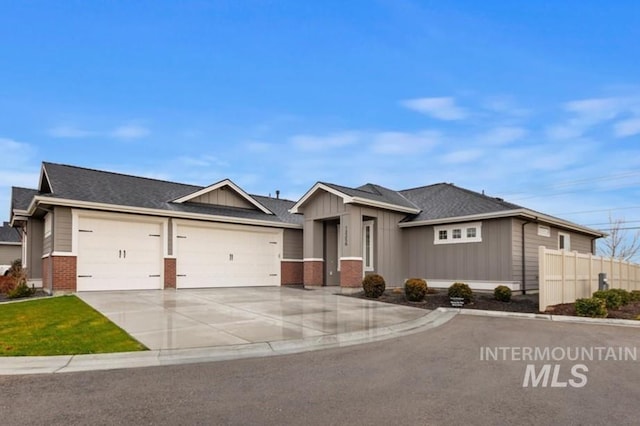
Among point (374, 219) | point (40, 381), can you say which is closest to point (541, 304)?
point (374, 219)

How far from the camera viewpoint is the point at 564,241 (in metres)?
20.0

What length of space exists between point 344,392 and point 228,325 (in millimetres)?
4725

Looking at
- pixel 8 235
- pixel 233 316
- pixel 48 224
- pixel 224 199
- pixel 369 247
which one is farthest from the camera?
pixel 8 235

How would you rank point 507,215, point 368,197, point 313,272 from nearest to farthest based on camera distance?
point 507,215 < point 368,197 < point 313,272

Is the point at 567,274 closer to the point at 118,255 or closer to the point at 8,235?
the point at 118,255

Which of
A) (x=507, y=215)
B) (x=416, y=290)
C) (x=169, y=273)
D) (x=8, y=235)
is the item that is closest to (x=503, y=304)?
(x=416, y=290)

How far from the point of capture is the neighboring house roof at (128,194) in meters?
15.5

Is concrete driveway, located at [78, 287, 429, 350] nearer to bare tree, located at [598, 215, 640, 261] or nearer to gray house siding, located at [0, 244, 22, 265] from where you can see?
gray house siding, located at [0, 244, 22, 265]

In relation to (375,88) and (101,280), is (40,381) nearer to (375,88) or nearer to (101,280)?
(101,280)

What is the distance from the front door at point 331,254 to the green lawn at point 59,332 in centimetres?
1050

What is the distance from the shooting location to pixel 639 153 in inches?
1152

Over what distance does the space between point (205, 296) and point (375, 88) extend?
9.76 meters

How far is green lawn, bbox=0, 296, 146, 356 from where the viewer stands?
694 centimetres

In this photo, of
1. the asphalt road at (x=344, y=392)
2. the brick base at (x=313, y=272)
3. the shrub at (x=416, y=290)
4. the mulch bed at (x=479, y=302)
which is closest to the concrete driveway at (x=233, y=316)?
the mulch bed at (x=479, y=302)
